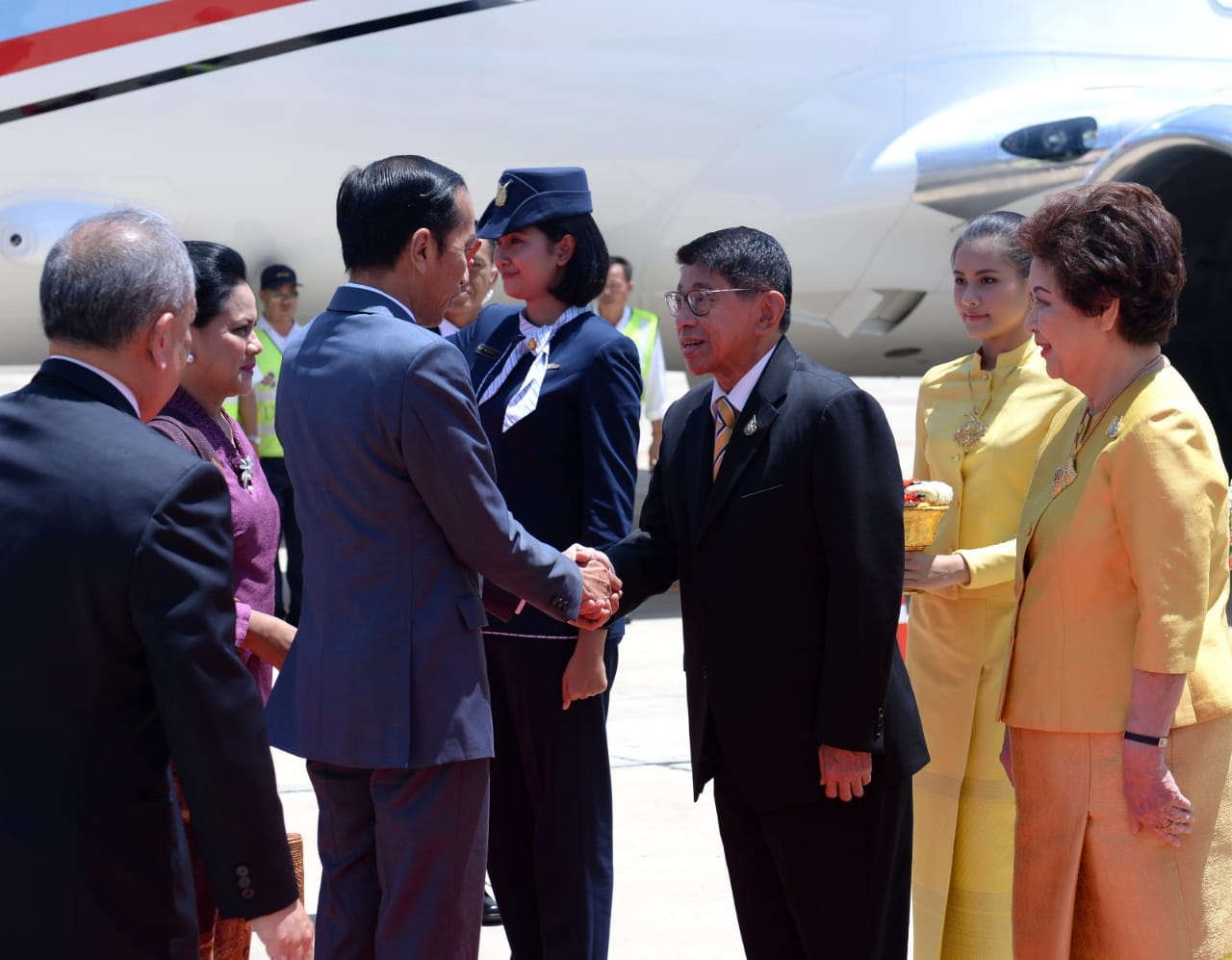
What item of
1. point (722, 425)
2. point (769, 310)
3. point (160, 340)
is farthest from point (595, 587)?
point (160, 340)

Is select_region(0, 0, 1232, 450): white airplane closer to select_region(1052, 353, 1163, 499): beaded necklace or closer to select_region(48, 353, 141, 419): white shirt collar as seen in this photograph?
select_region(1052, 353, 1163, 499): beaded necklace

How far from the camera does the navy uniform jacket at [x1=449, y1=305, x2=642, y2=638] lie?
298 cm

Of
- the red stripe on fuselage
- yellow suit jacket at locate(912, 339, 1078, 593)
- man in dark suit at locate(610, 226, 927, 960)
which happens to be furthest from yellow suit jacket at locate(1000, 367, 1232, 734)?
the red stripe on fuselage

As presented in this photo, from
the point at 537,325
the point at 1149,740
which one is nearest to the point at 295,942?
the point at 1149,740

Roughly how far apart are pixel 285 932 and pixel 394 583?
0.65 meters

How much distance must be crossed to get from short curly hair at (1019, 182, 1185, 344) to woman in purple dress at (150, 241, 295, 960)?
145cm

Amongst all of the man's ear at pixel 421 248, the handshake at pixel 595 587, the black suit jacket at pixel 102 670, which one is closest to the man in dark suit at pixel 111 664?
the black suit jacket at pixel 102 670

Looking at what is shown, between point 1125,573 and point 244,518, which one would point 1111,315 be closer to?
point 1125,573

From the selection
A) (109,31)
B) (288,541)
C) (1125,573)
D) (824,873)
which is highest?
(109,31)

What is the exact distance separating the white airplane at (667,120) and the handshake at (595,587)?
3974 millimetres

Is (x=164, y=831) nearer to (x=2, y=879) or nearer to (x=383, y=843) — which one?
(x=2, y=879)

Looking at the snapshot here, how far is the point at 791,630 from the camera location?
250 centimetres

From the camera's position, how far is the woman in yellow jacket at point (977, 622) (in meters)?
2.98

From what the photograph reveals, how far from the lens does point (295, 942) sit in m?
1.84
